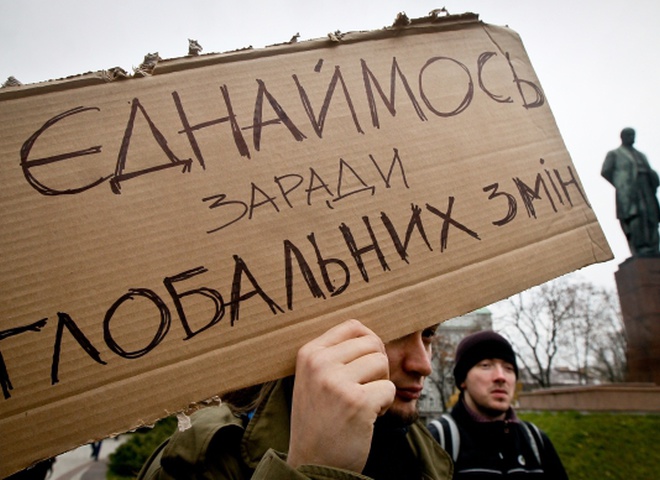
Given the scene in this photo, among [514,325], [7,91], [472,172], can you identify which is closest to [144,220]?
[7,91]

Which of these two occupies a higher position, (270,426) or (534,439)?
(270,426)

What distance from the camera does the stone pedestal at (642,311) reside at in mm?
7969

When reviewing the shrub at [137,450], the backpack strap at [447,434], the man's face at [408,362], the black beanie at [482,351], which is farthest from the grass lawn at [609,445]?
the shrub at [137,450]

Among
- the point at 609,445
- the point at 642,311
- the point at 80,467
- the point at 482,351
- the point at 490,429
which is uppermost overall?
the point at 482,351

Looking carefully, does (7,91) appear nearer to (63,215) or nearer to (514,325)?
(63,215)

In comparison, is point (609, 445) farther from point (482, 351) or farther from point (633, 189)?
point (482, 351)

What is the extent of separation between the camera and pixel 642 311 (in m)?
7.99

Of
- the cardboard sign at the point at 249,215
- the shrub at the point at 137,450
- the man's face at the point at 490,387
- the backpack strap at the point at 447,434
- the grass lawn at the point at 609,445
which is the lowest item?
the grass lawn at the point at 609,445

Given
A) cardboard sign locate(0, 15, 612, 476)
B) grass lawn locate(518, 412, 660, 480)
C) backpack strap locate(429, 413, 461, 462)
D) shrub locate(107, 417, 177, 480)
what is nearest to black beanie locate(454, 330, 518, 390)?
backpack strap locate(429, 413, 461, 462)

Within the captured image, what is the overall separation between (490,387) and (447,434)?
433 millimetres

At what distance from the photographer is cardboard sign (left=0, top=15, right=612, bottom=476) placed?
952 mm

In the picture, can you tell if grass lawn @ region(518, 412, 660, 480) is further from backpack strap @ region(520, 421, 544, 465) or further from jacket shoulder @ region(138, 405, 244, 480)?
jacket shoulder @ region(138, 405, 244, 480)

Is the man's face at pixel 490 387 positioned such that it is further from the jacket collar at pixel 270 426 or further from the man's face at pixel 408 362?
the jacket collar at pixel 270 426

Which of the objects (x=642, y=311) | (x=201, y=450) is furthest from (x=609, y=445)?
(x=201, y=450)
